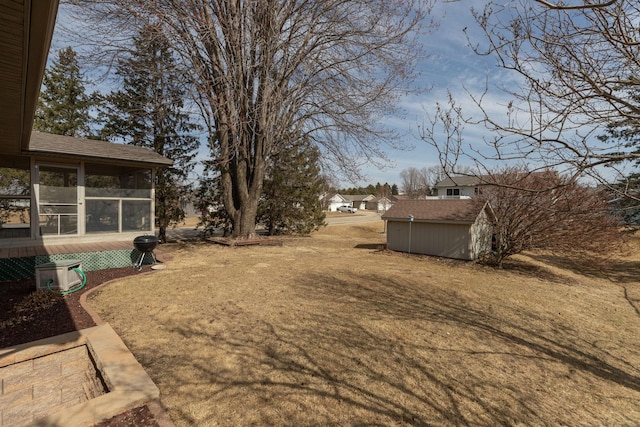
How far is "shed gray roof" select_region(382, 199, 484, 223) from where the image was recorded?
11867 millimetres

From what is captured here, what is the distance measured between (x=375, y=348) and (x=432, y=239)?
387 inches

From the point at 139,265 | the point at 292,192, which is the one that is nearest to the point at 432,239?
the point at 292,192

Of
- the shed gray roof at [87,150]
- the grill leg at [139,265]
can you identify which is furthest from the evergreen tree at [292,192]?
the grill leg at [139,265]

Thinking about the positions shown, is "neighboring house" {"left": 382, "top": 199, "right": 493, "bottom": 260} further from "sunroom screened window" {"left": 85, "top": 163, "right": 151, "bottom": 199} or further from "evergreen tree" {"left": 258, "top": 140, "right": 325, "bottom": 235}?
"sunroom screened window" {"left": 85, "top": 163, "right": 151, "bottom": 199}

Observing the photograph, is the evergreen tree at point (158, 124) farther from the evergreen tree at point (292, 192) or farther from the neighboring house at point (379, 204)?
the neighboring house at point (379, 204)

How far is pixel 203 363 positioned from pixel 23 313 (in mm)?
3624

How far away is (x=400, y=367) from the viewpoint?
3557mm

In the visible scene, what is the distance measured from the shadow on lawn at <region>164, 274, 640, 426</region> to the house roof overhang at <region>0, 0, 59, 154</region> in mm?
3351

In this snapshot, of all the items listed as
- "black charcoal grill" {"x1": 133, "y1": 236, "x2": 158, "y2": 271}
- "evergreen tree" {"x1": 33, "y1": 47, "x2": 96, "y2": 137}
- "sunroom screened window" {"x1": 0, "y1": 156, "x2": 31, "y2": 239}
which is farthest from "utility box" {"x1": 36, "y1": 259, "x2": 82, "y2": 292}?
"evergreen tree" {"x1": 33, "y1": 47, "x2": 96, "y2": 137}

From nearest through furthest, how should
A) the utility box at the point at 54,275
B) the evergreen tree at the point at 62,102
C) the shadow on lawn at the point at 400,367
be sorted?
the shadow on lawn at the point at 400,367 → the utility box at the point at 54,275 → the evergreen tree at the point at 62,102

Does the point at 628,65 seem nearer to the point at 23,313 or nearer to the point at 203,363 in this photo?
the point at 203,363

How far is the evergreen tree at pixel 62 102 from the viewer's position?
20297 mm

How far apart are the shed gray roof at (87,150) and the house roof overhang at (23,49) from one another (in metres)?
4.44

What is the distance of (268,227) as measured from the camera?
19938mm
